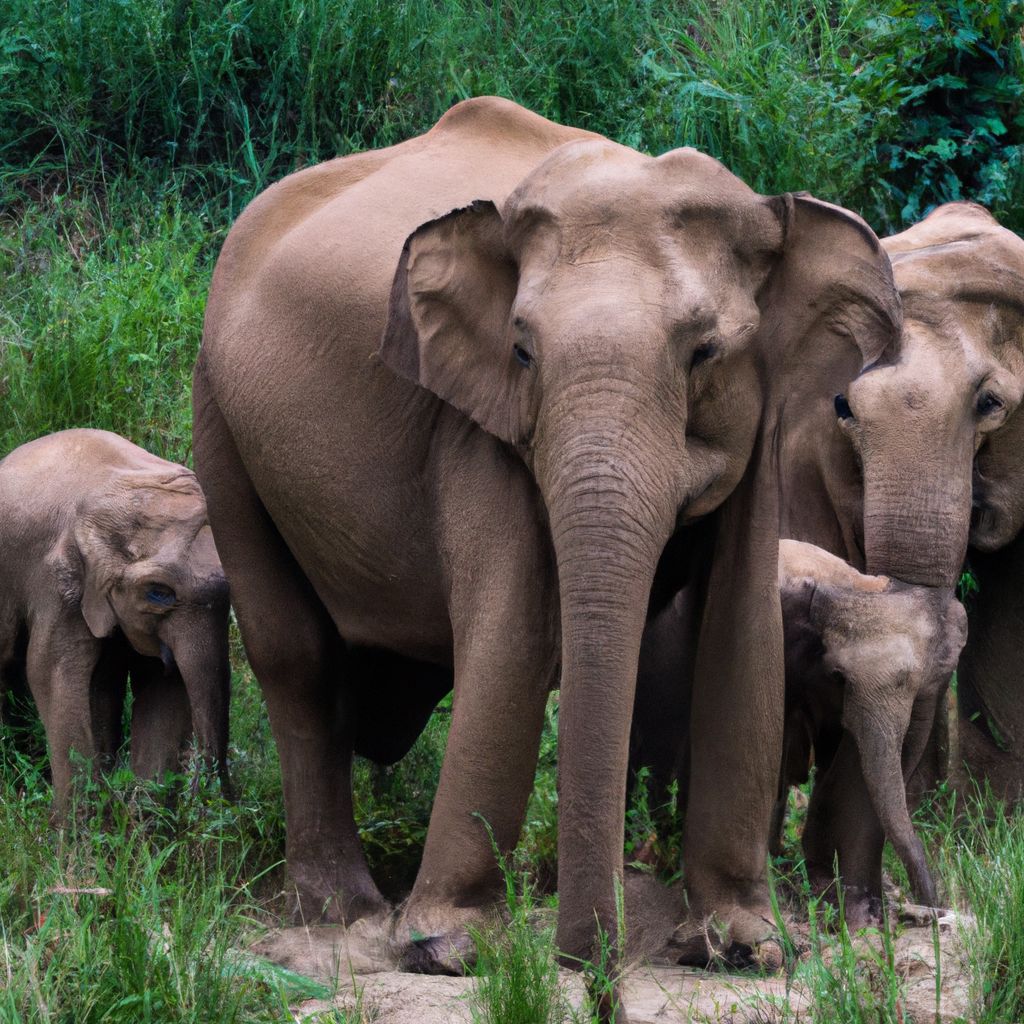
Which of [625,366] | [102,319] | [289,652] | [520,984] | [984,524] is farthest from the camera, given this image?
[102,319]

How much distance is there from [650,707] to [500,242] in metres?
1.61

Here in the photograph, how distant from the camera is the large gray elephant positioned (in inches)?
198

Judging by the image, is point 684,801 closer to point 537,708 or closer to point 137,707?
point 537,708

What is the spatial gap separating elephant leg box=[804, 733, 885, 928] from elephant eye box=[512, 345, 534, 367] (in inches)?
53.3

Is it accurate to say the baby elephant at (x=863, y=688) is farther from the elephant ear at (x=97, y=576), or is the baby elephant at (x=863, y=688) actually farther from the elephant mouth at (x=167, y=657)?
the elephant ear at (x=97, y=576)

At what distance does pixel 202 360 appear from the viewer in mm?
5738

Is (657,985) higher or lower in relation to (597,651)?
lower

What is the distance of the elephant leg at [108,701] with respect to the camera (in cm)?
660

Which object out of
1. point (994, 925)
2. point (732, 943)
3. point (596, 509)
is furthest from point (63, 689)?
point (994, 925)

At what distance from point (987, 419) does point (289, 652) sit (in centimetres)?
200

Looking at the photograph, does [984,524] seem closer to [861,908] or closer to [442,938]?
[861,908]

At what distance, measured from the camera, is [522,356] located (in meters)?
4.31

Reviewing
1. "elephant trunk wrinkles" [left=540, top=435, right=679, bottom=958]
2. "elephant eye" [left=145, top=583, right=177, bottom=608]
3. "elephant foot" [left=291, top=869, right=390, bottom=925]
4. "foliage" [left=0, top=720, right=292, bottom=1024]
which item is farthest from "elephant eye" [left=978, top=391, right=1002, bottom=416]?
"elephant eye" [left=145, top=583, right=177, bottom=608]

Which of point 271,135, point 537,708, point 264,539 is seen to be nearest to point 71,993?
point 537,708
